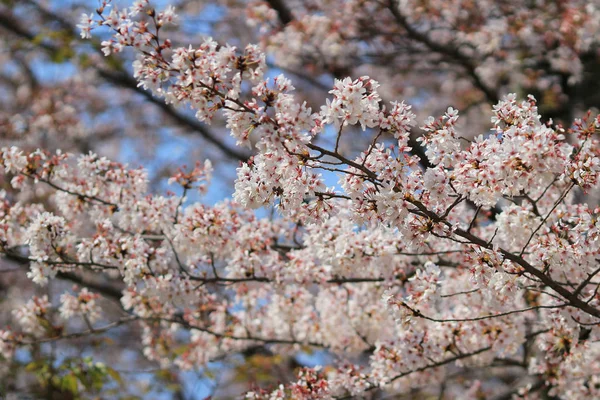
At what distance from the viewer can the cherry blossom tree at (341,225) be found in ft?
10.3

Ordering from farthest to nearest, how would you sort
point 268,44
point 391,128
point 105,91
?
point 105,91 → point 268,44 → point 391,128

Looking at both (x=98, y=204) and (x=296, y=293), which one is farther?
(x=296, y=293)

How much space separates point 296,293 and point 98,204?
78.0 inches

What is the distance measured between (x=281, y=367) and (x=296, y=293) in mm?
3187

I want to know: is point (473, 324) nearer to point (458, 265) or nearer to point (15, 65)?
point (458, 265)

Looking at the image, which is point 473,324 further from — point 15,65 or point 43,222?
point 15,65

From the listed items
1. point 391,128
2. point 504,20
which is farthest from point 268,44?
point 391,128

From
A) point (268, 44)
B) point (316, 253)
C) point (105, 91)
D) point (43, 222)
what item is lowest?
point (43, 222)

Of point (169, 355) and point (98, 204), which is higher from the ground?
point (98, 204)

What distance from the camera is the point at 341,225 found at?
183 inches

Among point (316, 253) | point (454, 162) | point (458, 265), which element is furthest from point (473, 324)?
point (454, 162)

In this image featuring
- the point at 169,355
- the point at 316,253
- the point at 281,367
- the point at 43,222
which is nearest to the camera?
the point at 43,222

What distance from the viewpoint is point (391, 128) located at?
3.17 m

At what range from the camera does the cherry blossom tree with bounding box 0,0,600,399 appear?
123 inches
